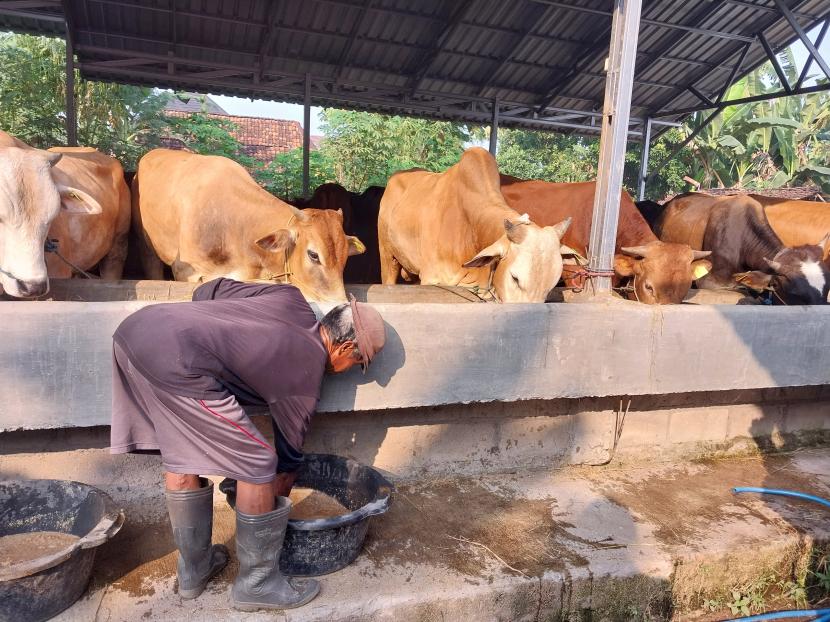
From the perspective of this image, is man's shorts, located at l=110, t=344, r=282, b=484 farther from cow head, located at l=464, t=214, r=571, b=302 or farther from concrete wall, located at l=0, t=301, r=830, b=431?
cow head, located at l=464, t=214, r=571, b=302

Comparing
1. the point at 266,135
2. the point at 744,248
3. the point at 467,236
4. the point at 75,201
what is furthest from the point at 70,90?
the point at 266,135

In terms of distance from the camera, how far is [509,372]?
336cm

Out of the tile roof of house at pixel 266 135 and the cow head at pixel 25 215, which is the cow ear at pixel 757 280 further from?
the tile roof of house at pixel 266 135

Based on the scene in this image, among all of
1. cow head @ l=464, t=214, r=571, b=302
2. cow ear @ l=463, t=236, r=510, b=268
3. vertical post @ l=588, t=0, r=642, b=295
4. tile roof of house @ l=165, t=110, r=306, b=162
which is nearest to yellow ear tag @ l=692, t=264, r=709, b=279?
cow head @ l=464, t=214, r=571, b=302

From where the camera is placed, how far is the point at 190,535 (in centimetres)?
233

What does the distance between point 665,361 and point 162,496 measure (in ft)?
9.34

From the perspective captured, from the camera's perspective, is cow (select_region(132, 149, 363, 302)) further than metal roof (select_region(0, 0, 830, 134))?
No

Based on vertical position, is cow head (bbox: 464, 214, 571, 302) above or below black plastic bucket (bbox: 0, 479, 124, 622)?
above

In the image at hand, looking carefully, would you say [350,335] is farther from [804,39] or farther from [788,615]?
[804,39]

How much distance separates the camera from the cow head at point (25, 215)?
3090 mm

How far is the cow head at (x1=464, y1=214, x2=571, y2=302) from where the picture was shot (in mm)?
4332

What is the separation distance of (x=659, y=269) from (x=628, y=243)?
81 centimetres

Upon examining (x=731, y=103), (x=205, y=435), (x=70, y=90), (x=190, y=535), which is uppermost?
(x=731, y=103)

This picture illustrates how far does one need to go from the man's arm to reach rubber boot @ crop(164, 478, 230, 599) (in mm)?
818
